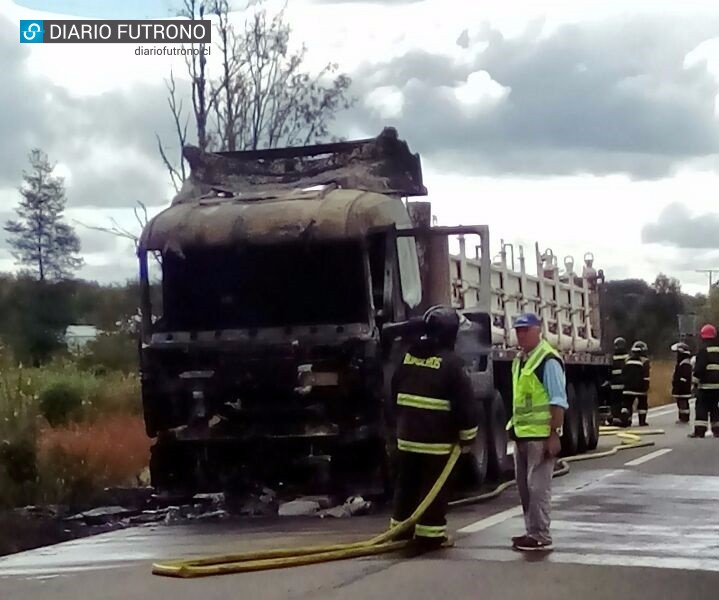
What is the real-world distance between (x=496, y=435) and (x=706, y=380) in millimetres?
8014

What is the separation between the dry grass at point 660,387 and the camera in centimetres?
4141

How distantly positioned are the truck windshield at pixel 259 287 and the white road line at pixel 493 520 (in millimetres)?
2284

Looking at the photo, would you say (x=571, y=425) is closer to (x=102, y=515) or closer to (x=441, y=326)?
(x=102, y=515)

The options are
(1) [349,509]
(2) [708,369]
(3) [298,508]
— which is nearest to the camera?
(1) [349,509]

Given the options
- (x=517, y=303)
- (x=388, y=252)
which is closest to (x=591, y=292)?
(x=517, y=303)

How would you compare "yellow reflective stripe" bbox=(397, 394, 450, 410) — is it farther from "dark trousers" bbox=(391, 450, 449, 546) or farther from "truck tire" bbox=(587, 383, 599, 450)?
Result: "truck tire" bbox=(587, 383, 599, 450)

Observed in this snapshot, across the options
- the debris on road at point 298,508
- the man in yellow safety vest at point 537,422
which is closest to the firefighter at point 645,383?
the debris on road at point 298,508

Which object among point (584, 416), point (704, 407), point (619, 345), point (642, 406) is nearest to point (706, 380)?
point (704, 407)

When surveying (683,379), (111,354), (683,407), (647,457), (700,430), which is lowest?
(647,457)

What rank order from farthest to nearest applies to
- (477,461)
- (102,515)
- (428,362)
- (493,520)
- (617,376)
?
(617,376) → (477,461) → (102,515) → (493,520) → (428,362)

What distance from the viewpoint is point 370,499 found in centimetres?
1313

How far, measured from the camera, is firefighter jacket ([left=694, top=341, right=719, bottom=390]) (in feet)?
72.9

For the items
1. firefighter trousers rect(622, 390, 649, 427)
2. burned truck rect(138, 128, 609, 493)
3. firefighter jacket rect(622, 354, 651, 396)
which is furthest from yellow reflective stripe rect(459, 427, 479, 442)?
firefighter trousers rect(622, 390, 649, 427)

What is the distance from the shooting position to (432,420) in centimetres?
980
